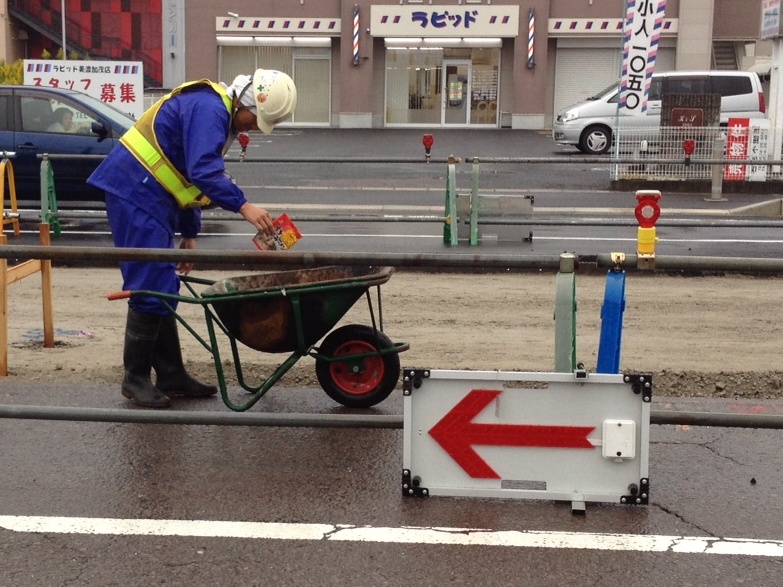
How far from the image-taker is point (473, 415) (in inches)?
185

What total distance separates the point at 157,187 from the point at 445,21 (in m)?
36.3

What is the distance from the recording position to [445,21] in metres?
40.8

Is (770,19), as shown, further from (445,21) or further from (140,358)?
(445,21)

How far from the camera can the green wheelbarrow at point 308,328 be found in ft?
17.8

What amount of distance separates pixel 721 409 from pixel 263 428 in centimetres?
232

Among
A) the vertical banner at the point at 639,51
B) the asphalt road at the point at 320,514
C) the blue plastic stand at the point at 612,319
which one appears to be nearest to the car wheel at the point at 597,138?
the vertical banner at the point at 639,51

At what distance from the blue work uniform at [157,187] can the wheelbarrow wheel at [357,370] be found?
34.0 inches

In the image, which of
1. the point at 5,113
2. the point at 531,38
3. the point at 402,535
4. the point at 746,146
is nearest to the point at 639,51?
the point at 746,146

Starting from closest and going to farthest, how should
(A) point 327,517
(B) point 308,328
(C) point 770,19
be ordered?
(A) point 327,517
(B) point 308,328
(C) point 770,19

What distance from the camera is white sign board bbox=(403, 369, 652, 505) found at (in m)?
4.62

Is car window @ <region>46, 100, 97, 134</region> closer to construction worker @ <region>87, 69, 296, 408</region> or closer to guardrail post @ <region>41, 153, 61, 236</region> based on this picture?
guardrail post @ <region>41, 153, 61, 236</region>

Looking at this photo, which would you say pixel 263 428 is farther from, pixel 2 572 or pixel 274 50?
pixel 274 50

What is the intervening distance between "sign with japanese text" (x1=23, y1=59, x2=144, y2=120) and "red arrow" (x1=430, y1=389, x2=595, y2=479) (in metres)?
18.3

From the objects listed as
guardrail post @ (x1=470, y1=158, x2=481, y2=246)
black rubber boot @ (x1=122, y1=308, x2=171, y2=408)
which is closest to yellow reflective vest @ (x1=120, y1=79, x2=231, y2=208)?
black rubber boot @ (x1=122, y1=308, x2=171, y2=408)
